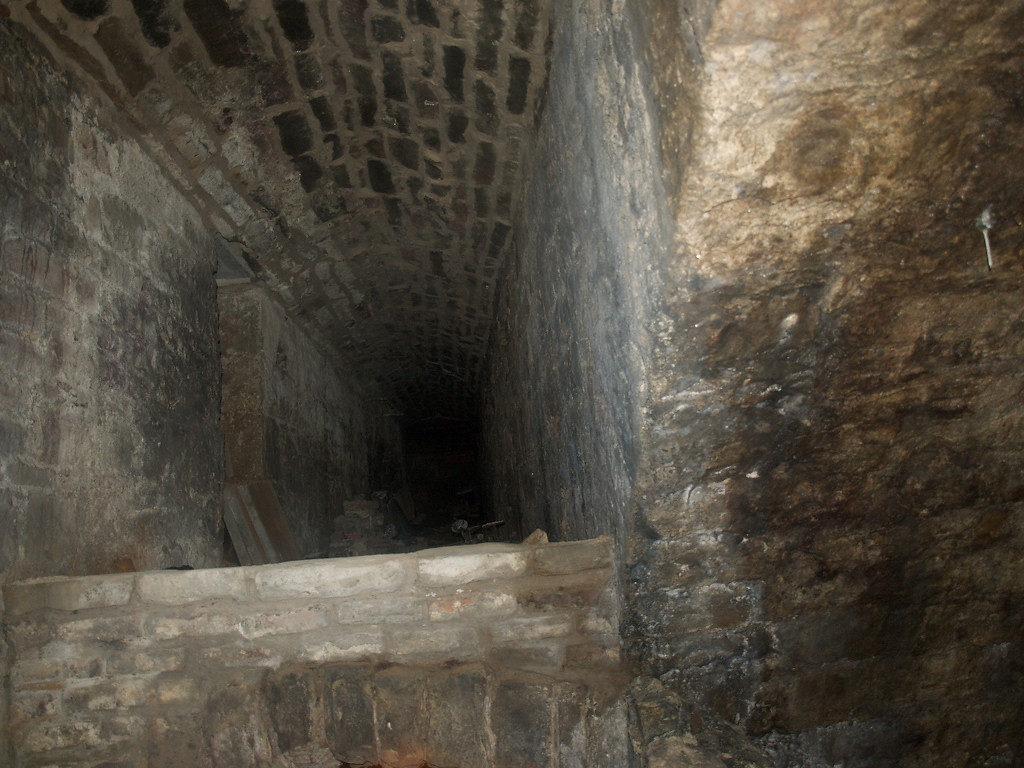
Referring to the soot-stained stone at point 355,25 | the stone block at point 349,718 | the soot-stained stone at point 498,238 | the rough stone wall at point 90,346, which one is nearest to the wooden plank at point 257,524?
the rough stone wall at point 90,346

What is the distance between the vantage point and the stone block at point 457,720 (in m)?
2.14

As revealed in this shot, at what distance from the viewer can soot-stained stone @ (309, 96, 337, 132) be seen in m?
3.38

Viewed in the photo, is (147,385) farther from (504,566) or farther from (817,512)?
(817,512)

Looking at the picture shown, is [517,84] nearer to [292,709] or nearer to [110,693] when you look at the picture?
[292,709]

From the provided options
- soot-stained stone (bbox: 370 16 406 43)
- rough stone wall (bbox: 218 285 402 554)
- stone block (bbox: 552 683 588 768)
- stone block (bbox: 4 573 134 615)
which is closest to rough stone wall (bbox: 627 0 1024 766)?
stone block (bbox: 552 683 588 768)

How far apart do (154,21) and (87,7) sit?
0.82ft

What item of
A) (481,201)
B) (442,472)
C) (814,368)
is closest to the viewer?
(814,368)

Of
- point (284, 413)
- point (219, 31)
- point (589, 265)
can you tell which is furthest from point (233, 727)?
point (284, 413)

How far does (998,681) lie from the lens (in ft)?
7.70

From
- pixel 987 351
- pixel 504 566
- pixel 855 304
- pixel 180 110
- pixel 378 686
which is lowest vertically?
pixel 378 686

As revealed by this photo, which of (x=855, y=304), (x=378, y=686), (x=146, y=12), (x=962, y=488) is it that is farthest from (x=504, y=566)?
(x=146, y=12)

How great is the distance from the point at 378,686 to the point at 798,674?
137 centimetres

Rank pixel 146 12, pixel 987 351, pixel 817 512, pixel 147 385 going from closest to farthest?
pixel 987 351 → pixel 817 512 → pixel 146 12 → pixel 147 385

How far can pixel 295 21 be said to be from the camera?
289cm
